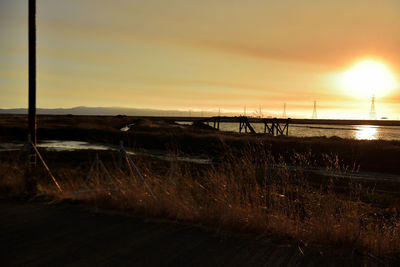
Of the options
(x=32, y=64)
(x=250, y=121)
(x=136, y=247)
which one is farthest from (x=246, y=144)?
(x=136, y=247)

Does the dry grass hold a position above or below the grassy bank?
above

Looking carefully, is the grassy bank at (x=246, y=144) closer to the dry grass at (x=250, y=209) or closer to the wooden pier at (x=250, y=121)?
the wooden pier at (x=250, y=121)

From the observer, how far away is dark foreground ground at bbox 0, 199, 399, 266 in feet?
14.1

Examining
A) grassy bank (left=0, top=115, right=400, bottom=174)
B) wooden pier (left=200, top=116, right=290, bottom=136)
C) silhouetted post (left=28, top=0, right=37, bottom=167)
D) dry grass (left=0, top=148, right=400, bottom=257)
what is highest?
silhouetted post (left=28, top=0, right=37, bottom=167)

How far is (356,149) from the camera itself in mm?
26344

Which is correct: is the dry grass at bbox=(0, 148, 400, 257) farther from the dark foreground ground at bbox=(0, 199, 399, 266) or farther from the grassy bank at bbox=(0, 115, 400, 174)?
the grassy bank at bbox=(0, 115, 400, 174)

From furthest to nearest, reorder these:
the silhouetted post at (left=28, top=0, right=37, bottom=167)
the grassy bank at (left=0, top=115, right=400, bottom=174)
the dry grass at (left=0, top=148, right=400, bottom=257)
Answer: the grassy bank at (left=0, top=115, right=400, bottom=174)
the silhouetted post at (left=28, top=0, right=37, bottom=167)
the dry grass at (left=0, top=148, right=400, bottom=257)

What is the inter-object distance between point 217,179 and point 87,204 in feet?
9.76

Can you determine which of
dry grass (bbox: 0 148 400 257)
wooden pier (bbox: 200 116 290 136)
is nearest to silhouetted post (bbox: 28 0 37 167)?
dry grass (bbox: 0 148 400 257)

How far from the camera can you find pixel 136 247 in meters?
4.76

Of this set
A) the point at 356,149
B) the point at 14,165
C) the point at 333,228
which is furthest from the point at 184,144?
the point at 333,228

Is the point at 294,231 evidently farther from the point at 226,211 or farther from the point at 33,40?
the point at 33,40

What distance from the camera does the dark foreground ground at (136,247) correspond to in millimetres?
4297

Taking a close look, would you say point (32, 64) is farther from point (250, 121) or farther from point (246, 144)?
point (250, 121)
